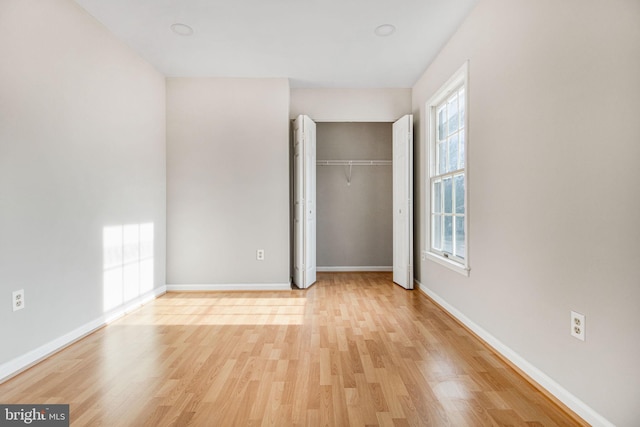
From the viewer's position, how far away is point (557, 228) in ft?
5.96

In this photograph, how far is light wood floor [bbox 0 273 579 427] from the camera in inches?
66.6

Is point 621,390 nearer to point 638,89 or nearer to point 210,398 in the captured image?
point 638,89

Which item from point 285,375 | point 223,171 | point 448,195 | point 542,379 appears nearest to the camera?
point 542,379

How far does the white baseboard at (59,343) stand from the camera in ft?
6.91

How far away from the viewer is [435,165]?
3.93 metres

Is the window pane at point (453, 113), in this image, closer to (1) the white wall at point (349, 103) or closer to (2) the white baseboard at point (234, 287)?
(1) the white wall at point (349, 103)

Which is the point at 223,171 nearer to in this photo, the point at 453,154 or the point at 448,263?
the point at 453,154

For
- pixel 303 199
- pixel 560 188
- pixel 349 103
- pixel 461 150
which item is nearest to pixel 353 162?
pixel 349 103

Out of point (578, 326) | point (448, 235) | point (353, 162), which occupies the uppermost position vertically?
point (353, 162)

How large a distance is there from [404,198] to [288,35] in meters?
2.29

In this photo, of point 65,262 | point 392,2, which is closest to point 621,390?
point 392,2

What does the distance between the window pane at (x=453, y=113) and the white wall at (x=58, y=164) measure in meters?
3.14

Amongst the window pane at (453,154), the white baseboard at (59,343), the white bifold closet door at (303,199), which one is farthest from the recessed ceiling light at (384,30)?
the white baseboard at (59,343)

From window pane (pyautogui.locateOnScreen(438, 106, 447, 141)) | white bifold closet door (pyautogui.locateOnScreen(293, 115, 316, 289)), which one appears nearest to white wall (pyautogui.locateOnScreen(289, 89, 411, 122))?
white bifold closet door (pyautogui.locateOnScreen(293, 115, 316, 289))
